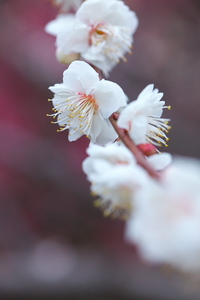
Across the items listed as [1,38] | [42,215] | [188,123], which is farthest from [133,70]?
[42,215]

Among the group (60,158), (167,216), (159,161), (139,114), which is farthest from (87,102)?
(60,158)

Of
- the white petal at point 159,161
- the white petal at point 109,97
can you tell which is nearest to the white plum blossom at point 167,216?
the white petal at point 159,161

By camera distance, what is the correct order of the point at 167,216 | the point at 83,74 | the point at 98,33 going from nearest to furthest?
the point at 167,216, the point at 83,74, the point at 98,33

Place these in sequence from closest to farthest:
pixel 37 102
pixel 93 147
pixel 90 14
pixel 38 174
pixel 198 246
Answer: pixel 198 246, pixel 93 147, pixel 90 14, pixel 38 174, pixel 37 102

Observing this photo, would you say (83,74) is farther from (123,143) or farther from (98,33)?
(98,33)

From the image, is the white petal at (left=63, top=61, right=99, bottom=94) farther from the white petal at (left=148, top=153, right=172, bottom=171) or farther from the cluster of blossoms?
the white petal at (left=148, top=153, right=172, bottom=171)

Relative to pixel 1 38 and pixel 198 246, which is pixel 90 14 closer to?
pixel 198 246
